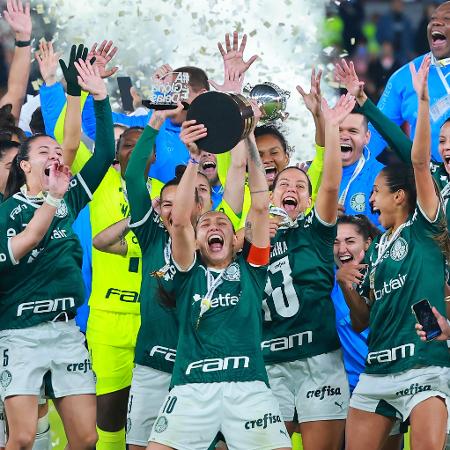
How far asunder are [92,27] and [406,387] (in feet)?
17.4

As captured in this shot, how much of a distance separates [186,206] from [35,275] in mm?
1072

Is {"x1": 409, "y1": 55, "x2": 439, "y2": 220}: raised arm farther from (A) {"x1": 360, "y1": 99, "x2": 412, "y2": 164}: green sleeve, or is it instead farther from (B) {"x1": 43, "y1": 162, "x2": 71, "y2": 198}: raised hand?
(B) {"x1": 43, "y1": 162, "x2": 71, "y2": 198}: raised hand

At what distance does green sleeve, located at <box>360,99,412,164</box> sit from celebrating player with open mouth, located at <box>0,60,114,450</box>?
1.65m

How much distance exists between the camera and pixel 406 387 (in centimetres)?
565

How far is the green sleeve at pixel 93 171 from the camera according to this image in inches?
258

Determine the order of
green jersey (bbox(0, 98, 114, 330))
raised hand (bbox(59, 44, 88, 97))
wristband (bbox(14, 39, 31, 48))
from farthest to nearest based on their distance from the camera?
1. wristband (bbox(14, 39, 31, 48))
2. raised hand (bbox(59, 44, 88, 97))
3. green jersey (bbox(0, 98, 114, 330))

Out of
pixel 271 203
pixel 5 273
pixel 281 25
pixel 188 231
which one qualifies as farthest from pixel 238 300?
pixel 281 25

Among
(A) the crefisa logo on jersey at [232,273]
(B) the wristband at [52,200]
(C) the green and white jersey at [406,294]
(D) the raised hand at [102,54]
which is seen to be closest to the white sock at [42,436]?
(B) the wristband at [52,200]

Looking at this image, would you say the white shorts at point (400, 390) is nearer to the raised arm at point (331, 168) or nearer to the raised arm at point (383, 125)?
the raised arm at point (331, 168)

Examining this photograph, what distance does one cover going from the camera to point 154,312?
20.5 ft

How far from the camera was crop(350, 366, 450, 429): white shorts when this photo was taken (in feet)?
18.4

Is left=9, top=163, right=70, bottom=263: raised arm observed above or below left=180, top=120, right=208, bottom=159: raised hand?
below

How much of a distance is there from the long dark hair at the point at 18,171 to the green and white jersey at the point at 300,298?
1353mm

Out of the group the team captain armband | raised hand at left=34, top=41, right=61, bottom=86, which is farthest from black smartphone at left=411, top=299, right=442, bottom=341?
raised hand at left=34, top=41, right=61, bottom=86
